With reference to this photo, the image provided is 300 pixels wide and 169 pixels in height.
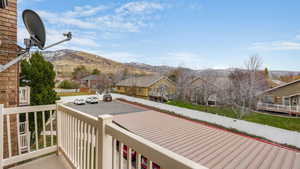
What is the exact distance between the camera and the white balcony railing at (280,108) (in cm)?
991

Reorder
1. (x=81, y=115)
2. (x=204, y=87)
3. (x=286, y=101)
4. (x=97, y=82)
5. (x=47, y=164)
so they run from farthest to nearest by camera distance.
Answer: (x=97, y=82), (x=204, y=87), (x=286, y=101), (x=47, y=164), (x=81, y=115)

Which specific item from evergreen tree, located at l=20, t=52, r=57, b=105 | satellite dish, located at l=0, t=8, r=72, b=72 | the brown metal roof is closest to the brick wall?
satellite dish, located at l=0, t=8, r=72, b=72

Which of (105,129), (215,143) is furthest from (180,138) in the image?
(105,129)

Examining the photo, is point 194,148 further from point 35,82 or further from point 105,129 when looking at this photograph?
point 35,82

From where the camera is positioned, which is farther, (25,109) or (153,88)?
(153,88)

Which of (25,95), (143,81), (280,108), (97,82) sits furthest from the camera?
(97,82)

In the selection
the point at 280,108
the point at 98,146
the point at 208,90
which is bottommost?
the point at 280,108

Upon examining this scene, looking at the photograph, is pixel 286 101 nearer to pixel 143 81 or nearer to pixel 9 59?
pixel 143 81

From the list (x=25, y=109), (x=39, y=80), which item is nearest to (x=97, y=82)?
(x=39, y=80)

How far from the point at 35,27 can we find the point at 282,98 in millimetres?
15172

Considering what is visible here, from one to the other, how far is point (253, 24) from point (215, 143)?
975cm

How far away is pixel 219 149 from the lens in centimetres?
473

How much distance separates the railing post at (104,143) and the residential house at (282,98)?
1281cm

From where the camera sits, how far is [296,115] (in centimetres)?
986
